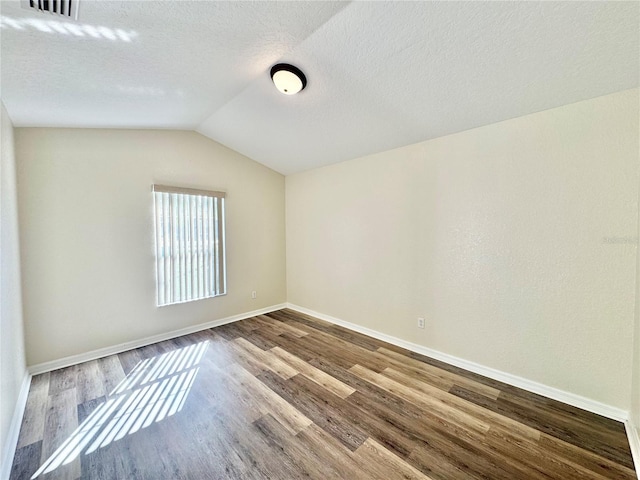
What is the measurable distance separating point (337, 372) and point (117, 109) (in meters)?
3.22

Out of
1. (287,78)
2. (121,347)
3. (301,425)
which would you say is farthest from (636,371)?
(121,347)

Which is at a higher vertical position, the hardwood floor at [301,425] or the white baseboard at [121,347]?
the white baseboard at [121,347]

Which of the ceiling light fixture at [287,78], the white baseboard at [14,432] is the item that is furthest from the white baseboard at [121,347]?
the ceiling light fixture at [287,78]

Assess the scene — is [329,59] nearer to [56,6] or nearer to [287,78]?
[287,78]

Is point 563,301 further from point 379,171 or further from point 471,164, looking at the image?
point 379,171

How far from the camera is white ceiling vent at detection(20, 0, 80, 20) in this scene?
42.3 inches

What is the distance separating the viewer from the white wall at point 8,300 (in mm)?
1606

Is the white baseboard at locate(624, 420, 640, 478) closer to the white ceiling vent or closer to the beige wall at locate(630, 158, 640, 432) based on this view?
the beige wall at locate(630, 158, 640, 432)

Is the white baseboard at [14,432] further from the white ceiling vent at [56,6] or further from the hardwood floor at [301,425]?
the white ceiling vent at [56,6]

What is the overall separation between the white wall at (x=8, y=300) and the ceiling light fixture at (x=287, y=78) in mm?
1975

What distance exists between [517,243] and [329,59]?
7.23ft

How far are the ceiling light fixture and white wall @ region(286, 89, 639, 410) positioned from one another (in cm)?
138

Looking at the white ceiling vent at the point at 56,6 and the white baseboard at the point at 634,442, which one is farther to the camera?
the white baseboard at the point at 634,442

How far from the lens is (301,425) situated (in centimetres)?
184
